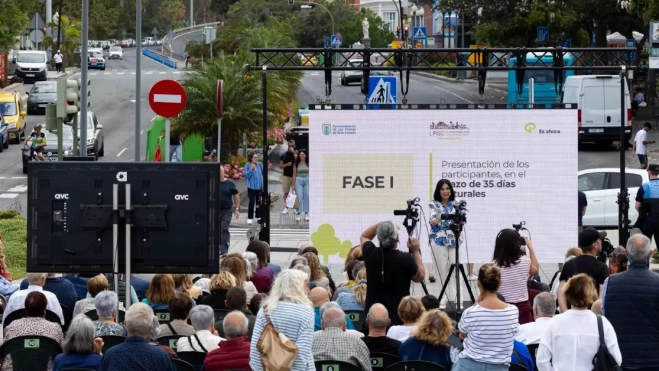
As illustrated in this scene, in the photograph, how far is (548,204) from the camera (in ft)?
58.4

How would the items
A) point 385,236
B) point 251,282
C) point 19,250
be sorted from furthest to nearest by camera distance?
point 19,250 < point 251,282 < point 385,236

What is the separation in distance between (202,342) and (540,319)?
2.71m

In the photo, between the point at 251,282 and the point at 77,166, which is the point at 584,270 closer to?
the point at 251,282

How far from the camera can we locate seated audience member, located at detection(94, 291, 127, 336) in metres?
9.45

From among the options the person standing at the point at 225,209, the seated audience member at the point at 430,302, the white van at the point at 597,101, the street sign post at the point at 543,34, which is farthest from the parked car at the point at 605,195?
the street sign post at the point at 543,34

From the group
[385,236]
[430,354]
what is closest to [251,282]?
[385,236]

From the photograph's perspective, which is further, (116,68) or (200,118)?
(116,68)

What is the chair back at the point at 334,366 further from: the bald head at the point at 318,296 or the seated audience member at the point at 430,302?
the bald head at the point at 318,296

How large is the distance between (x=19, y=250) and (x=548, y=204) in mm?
9193

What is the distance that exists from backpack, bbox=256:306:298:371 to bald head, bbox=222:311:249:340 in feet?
2.34

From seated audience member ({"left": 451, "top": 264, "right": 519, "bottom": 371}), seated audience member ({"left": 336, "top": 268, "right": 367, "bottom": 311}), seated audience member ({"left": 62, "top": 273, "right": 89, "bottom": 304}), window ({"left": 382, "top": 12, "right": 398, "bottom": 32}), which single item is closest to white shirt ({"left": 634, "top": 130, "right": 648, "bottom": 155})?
seated audience member ({"left": 336, "top": 268, "right": 367, "bottom": 311})

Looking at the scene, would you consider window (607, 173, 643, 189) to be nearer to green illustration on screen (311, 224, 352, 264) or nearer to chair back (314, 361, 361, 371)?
green illustration on screen (311, 224, 352, 264)

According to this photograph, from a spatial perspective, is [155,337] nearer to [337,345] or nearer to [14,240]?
[337,345]

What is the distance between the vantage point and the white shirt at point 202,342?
359 inches
